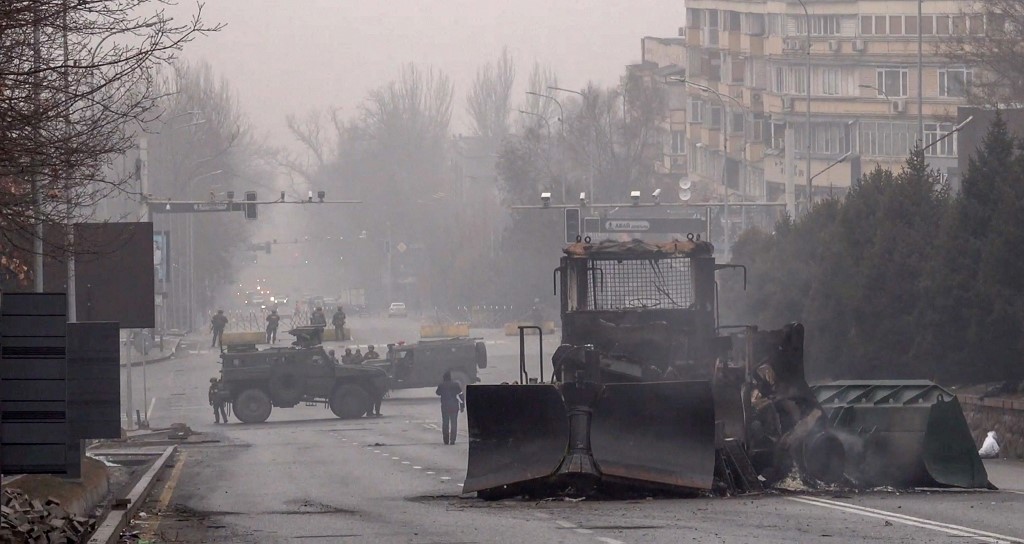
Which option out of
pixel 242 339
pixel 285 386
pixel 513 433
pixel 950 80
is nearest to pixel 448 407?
pixel 285 386

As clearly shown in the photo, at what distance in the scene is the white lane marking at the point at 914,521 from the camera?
14102mm

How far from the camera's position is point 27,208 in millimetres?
16203

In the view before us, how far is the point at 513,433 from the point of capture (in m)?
18.8

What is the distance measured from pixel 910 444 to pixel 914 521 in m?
4.80

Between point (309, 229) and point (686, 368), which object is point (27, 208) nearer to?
point (686, 368)

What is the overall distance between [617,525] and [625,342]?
209 inches

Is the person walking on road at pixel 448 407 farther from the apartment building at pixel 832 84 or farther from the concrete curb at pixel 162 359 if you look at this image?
the apartment building at pixel 832 84

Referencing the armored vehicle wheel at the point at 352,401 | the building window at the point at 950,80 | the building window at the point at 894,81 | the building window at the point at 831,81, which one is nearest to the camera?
the armored vehicle wheel at the point at 352,401

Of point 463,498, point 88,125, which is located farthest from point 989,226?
point 88,125

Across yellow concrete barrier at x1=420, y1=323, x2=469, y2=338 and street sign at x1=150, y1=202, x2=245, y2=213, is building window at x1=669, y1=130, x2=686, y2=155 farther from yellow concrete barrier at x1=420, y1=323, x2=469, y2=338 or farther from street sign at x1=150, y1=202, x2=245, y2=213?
street sign at x1=150, y1=202, x2=245, y2=213

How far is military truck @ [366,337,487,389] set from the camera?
46844 millimetres

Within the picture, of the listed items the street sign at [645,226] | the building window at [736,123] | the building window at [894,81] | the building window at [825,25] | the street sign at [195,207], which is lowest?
the street sign at [645,226]

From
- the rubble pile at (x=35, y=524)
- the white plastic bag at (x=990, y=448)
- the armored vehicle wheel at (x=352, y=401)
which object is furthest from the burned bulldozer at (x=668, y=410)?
the armored vehicle wheel at (x=352, y=401)

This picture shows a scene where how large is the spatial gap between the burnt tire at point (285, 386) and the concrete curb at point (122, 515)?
641 inches
